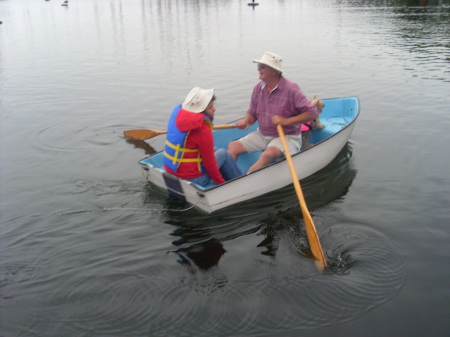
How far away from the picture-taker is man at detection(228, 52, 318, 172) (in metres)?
6.42

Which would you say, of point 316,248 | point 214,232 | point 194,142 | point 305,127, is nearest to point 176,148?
point 194,142

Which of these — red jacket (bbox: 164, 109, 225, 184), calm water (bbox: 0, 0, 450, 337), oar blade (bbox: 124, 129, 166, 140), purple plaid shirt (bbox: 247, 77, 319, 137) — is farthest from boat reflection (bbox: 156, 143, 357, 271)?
oar blade (bbox: 124, 129, 166, 140)

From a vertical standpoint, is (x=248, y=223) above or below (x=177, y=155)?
below

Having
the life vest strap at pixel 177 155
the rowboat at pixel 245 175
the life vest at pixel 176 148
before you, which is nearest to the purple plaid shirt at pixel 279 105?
the rowboat at pixel 245 175

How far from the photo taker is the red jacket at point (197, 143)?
Result: 5551 millimetres

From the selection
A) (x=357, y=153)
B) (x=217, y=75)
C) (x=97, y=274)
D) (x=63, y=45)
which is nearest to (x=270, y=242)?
(x=97, y=274)

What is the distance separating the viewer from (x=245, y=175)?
6105 mm

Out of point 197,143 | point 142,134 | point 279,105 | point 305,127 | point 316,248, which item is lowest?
point 316,248

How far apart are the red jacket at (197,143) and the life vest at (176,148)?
0.13ft

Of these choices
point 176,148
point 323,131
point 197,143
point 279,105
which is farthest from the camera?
point 323,131

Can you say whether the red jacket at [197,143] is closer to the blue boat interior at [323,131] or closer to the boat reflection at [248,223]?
the blue boat interior at [323,131]

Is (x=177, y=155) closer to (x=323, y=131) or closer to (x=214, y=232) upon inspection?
(x=214, y=232)

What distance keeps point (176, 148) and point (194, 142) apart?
0.26m

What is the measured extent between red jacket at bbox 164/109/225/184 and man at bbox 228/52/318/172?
86cm
